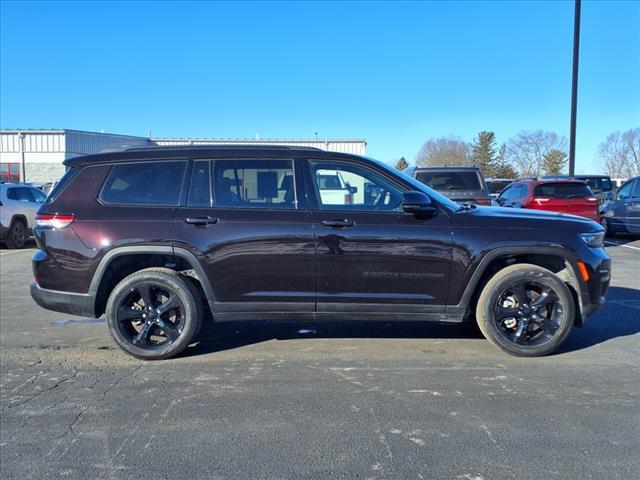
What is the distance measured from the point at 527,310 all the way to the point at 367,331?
5.70 feet

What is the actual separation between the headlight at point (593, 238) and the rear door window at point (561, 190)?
8215 mm

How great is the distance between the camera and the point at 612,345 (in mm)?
5227

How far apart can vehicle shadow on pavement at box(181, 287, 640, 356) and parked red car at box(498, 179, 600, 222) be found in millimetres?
6613

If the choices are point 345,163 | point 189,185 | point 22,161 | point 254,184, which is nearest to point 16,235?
point 189,185

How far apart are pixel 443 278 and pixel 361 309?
0.79 m

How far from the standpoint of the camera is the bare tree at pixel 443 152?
55.1 m

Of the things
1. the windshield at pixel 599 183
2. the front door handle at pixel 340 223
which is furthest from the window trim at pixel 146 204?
the windshield at pixel 599 183

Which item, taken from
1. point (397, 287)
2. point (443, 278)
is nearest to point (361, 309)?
point (397, 287)

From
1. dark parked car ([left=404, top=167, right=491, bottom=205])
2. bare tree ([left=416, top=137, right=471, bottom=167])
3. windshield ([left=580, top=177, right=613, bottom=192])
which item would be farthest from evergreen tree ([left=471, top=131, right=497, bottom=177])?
dark parked car ([left=404, top=167, right=491, bottom=205])

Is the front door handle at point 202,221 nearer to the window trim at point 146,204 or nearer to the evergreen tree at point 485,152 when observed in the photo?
the window trim at point 146,204

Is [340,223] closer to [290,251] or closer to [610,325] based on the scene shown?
[290,251]

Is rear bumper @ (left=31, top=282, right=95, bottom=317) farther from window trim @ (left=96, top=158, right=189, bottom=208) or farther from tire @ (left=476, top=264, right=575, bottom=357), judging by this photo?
tire @ (left=476, top=264, right=575, bottom=357)

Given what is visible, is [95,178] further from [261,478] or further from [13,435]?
[261,478]

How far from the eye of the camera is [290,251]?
4.69 metres
